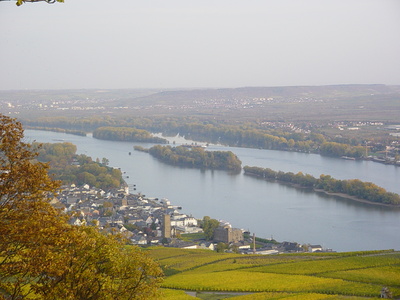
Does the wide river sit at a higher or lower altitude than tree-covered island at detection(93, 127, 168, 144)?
lower

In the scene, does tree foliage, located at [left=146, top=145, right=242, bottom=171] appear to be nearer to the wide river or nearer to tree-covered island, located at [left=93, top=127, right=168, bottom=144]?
the wide river

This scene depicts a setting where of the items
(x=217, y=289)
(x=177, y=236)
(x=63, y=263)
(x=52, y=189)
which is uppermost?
(x=52, y=189)

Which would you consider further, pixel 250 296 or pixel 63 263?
pixel 250 296

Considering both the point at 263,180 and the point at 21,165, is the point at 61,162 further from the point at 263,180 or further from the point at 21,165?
the point at 21,165

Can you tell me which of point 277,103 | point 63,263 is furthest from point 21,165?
point 277,103

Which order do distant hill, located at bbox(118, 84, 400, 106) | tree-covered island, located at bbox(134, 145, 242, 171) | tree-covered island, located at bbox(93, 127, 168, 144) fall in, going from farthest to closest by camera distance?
distant hill, located at bbox(118, 84, 400, 106) → tree-covered island, located at bbox(93, 127, 168, 144) → tree-covered island, located at bbox(134, 145, 242, 171)

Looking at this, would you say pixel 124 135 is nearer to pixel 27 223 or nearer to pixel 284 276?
pixel 284 276

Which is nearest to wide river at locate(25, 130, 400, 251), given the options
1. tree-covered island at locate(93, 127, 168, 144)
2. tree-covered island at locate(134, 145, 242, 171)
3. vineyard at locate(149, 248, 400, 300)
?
tree-covered island at locate(134, 145, 242, 171)
